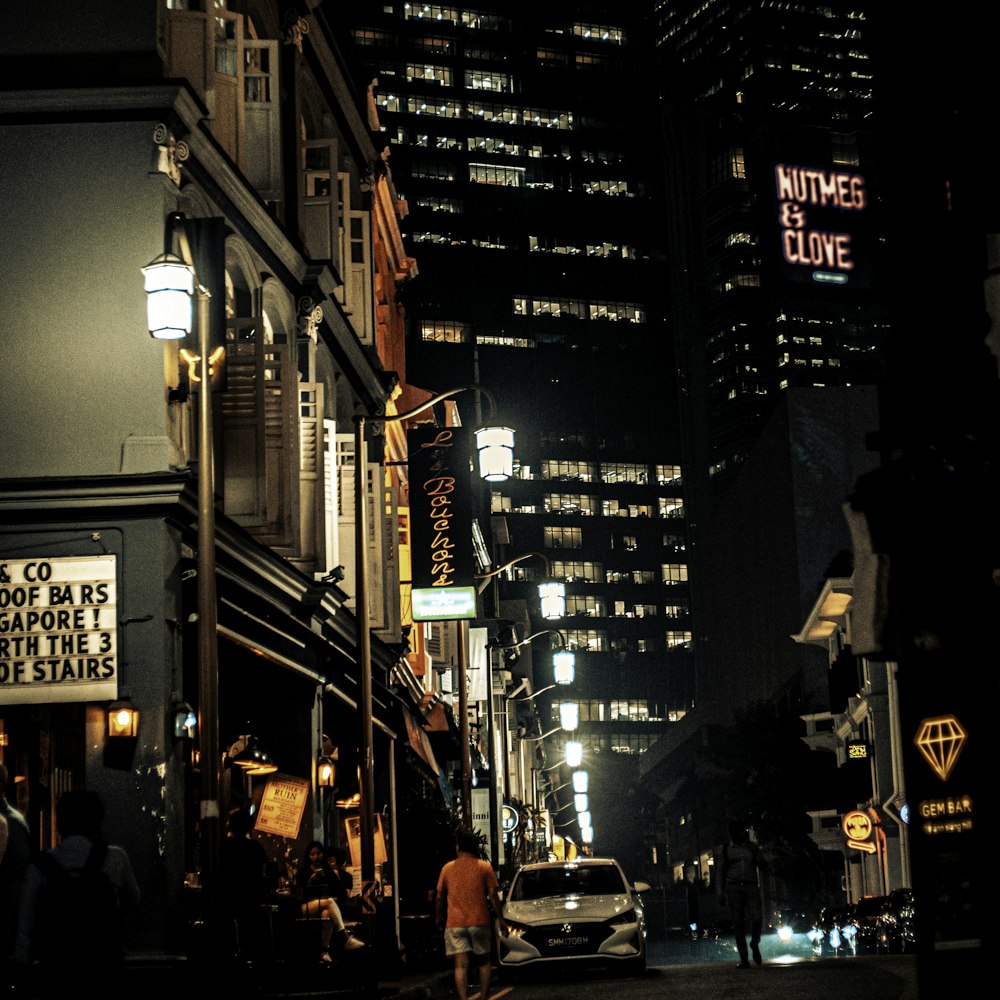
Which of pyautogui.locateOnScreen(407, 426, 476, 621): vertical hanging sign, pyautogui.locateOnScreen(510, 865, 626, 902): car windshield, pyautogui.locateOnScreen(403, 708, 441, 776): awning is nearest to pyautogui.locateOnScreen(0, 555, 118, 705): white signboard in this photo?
pyautogui.locateOnScreen(510, 865, 626, 902): car windshield

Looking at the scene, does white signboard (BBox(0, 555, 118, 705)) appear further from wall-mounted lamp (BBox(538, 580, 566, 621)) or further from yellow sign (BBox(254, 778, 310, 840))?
wall-mounted lamp (BBox(538, 580, 566, 621))

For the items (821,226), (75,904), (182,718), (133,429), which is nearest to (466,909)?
(182,718)

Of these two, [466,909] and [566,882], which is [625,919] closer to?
[566,882]

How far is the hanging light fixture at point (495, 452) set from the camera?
95.2 ft

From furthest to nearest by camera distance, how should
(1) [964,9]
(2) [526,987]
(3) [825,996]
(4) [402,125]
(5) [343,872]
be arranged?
1. (4) [402,125]
2. (5) [343,872]
3. (2) [526,987]
4. (3) [825,996]
5. (1) [964,9]

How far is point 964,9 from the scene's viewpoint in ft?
23.8

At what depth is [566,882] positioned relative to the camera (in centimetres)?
2238

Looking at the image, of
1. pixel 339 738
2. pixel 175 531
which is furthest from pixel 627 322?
pixel 175 531

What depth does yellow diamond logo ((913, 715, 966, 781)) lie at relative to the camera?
6090mm

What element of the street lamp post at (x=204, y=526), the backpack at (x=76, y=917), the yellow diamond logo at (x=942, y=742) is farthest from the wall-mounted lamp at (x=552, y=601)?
the yellow diamond logo at (x=942, y=742)

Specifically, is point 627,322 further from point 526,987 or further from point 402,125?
point 526,987

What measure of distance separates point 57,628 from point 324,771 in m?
8.71

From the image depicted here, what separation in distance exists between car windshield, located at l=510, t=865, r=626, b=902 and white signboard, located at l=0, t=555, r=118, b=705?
7.18 meters

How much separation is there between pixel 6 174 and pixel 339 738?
15.0m
